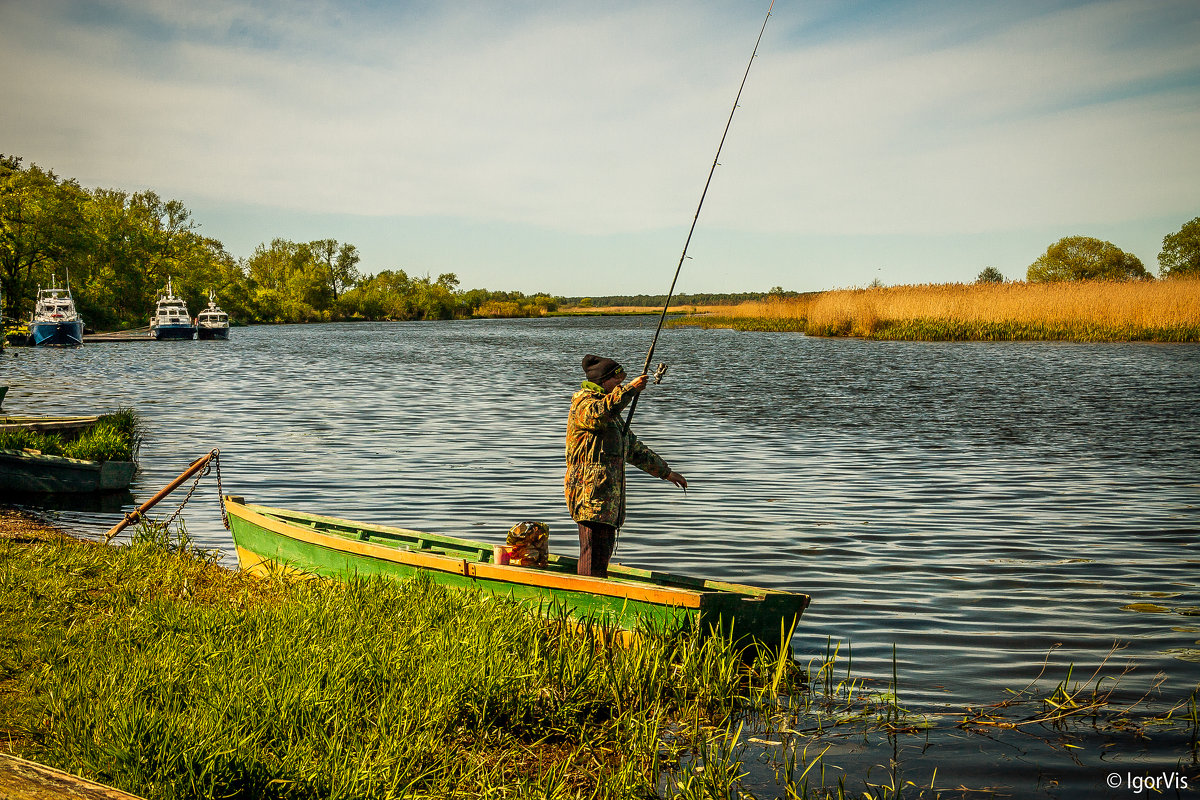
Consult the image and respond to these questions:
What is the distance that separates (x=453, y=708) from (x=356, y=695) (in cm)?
59

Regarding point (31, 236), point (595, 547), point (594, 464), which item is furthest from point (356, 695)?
point (31, 236)

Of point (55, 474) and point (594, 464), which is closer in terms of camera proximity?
point (594, 464)

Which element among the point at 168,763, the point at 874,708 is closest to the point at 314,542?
the point at 168,763

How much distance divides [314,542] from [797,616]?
179 inches

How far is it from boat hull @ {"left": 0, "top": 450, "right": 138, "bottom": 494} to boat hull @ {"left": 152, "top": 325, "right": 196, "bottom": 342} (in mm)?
70002

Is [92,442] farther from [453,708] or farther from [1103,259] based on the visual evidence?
[1103,259]

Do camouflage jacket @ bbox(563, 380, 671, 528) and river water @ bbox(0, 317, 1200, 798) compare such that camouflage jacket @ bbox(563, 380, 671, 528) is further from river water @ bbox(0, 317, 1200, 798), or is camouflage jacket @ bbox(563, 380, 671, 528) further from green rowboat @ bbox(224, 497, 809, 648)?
river water @ bbox(0, 317, 1200, 798)

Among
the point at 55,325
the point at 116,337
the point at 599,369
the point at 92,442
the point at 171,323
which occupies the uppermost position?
the point at 171,323

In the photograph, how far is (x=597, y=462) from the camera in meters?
7.39

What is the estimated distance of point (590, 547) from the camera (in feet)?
24.7

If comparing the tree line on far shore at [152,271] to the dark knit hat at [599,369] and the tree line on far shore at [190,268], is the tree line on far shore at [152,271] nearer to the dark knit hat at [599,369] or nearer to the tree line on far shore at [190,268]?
the tree line on far shore at [190,268]

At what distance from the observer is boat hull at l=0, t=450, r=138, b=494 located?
46.9ft

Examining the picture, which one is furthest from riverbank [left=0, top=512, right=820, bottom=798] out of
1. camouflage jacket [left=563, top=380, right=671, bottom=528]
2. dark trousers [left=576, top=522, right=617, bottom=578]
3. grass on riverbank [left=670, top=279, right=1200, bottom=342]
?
grass on riverbank [left=670, top=279, right=1200, bottom=342]

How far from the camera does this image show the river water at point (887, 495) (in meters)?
7.12
